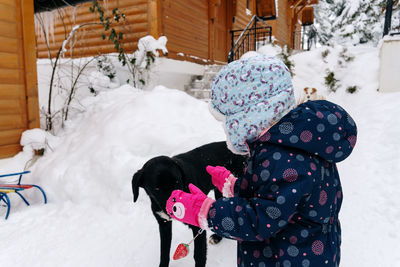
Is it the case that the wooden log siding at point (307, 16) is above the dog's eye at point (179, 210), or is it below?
above

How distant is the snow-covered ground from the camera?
2.62 metres

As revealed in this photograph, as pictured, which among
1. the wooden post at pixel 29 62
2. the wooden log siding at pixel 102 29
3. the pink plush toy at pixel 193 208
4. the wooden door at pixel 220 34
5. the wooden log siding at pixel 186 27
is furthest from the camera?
the wooden door at pixel 220 34

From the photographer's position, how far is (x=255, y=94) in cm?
109

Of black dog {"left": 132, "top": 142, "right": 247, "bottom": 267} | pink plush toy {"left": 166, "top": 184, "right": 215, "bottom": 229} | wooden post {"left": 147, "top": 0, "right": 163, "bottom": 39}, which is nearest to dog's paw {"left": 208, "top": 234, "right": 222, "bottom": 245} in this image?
black dog {"left": 132, "top": 142, "right": 247, "bottom": 267}

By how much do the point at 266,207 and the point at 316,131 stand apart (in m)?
0.34

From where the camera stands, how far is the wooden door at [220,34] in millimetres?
11516

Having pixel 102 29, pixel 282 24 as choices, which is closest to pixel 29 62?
pixel 102 29

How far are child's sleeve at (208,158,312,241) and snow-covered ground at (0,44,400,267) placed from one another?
5.38 feet

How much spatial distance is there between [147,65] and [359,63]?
650 centimetres

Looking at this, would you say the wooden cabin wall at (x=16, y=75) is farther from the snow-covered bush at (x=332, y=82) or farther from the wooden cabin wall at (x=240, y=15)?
the wooden cabin wall at (x=240, y=15)

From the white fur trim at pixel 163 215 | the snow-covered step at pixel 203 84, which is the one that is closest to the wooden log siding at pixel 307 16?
the snow-covered step at pixel 203 84

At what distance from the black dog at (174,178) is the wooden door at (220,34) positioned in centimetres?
917

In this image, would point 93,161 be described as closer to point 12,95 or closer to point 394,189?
point 12,95

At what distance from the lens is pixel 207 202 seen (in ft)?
3.54
